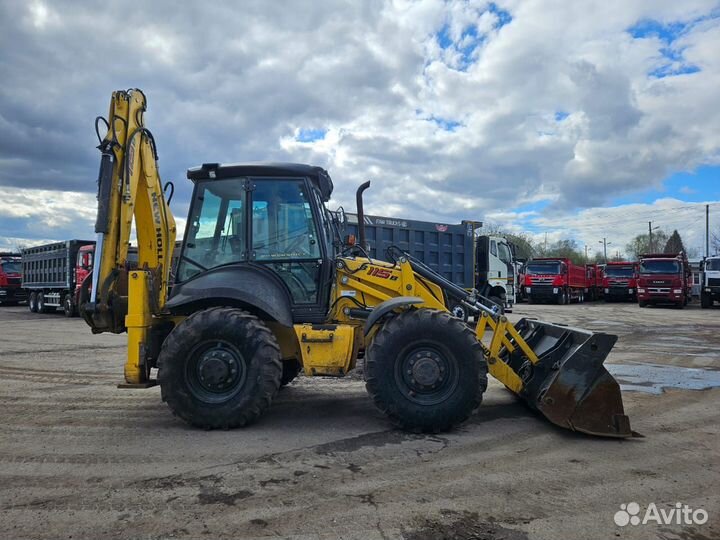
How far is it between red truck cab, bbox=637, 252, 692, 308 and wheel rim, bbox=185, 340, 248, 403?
27.5 m

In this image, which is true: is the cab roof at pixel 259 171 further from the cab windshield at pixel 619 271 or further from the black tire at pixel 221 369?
the cab windshield at pixel 619 271

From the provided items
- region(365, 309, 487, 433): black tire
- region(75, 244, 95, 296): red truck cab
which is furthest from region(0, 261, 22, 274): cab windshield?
region(365, 309, 487, 433): black tire

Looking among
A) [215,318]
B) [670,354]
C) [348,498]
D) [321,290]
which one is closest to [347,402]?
[321,290]

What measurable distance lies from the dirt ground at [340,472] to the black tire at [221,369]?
0.70 ft

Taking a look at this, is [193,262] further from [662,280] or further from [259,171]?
[662,280]

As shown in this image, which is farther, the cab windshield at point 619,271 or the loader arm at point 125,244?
the cab windshield at point 619,271

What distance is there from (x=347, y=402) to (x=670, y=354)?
25.8 feet

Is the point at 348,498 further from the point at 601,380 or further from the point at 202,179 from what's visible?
the point at 202,179

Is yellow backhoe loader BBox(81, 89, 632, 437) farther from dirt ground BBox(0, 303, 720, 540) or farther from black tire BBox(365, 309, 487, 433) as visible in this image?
dirt ground BBox(0, 303, 720, 540)

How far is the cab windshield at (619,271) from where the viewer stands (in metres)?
33.4

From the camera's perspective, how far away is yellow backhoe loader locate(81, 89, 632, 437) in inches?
198

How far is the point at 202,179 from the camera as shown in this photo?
5820 millimetres

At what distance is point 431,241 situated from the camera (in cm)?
1514

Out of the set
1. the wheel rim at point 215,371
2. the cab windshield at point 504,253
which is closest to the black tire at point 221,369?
the wheel rim at point 215,371
